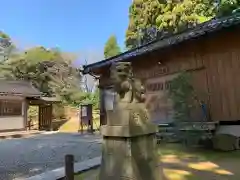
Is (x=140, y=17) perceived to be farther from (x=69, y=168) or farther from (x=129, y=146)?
(x=129, y=146)

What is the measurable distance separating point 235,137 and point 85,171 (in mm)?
4235

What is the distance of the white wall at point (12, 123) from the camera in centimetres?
1911

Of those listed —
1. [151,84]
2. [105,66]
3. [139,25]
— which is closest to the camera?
[151,84]

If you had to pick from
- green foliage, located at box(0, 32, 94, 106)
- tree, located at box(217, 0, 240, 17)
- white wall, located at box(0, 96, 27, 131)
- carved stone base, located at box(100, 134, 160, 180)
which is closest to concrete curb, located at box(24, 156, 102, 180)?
carved stone base, located at box(100, 134, 160, 180)

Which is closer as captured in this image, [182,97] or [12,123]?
[182,97]

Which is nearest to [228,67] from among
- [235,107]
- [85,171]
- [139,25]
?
[235,107]

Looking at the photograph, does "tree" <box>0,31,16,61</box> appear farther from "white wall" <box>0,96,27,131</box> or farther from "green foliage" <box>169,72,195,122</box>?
"green foliage" <box>169,72,195,122</box>

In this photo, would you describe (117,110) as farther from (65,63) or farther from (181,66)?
(65,63)

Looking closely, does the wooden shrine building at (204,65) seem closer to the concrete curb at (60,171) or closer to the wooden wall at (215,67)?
the wooden wall at (215,67)

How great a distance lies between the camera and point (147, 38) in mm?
23312

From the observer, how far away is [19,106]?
20547 millimetres

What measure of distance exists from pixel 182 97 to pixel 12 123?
1532cm

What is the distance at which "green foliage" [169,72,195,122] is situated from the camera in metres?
7.82

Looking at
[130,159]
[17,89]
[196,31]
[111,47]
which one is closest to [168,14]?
[196,31]
